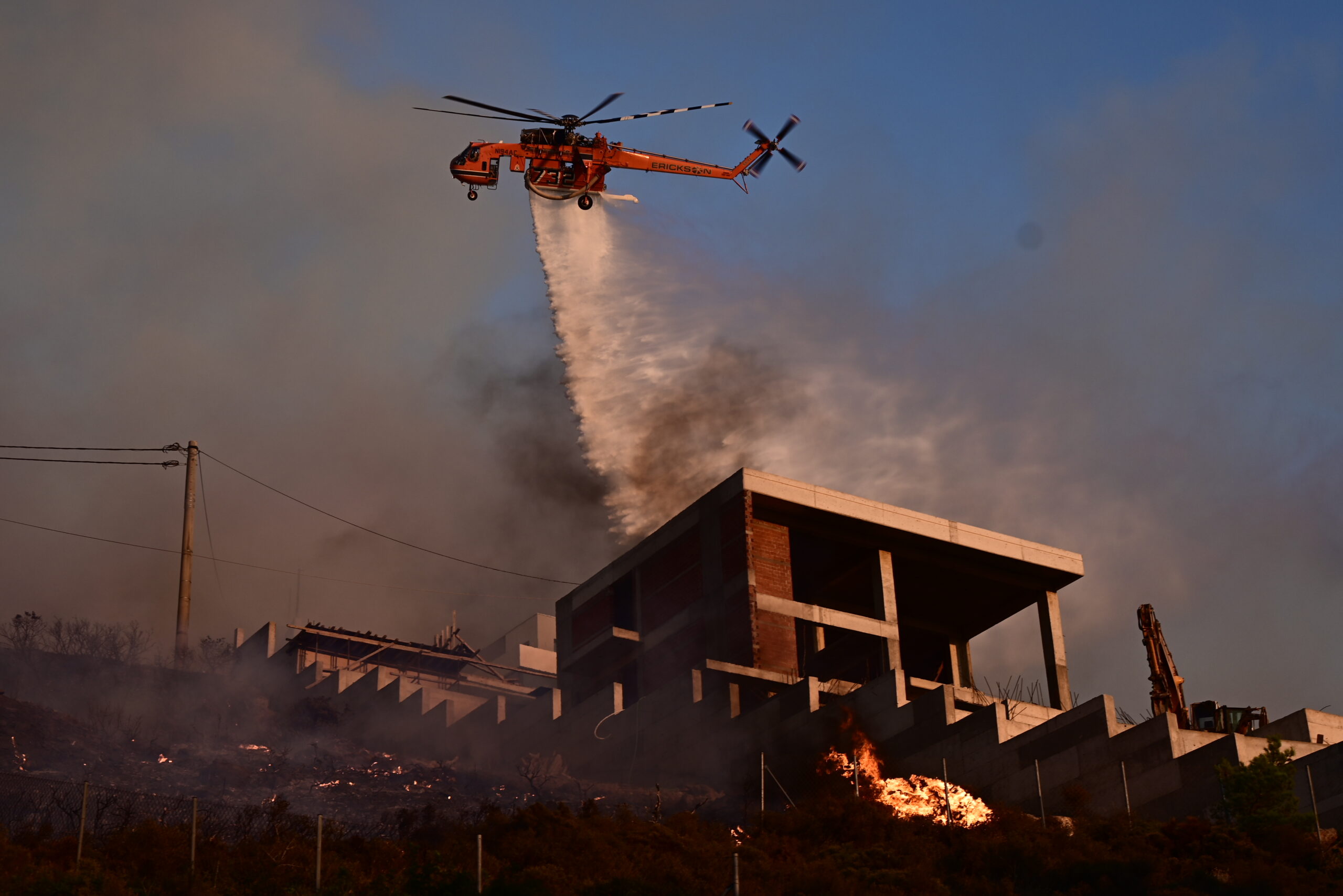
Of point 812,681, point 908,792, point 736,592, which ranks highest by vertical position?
point 736,592

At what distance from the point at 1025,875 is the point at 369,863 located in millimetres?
14885

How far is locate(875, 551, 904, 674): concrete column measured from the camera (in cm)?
5719

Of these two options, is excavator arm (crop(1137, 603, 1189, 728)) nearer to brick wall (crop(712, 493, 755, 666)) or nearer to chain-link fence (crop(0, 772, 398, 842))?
brick wall (crop(712, 493, 755, 666))

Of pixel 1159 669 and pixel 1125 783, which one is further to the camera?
pixel 1159 669

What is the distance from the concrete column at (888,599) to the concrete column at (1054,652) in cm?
638

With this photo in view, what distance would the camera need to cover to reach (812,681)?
163 ft

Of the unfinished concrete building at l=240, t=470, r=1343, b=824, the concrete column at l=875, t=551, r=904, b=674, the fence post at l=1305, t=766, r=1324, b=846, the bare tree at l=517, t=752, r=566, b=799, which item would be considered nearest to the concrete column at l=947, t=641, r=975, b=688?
A: the unfinished concrete building at l=240, t=470, r=1343, b=824

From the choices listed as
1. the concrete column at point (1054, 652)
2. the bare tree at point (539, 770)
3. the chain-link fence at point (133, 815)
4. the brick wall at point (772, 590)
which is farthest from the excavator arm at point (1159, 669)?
the chain-link fence at point (133, 815)

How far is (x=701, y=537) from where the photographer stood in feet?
193

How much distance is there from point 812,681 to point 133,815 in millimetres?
22313

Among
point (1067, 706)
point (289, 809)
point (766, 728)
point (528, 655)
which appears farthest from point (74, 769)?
point (528, 655)

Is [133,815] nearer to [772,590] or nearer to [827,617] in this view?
[772,590]

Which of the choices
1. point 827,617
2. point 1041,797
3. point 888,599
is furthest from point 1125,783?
point 888,599

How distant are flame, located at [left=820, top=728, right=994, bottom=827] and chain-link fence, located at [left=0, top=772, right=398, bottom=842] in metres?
14.3
